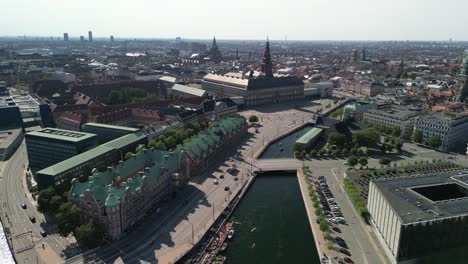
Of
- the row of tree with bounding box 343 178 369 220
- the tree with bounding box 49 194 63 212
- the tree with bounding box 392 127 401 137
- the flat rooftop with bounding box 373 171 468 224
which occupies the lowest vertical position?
the row of tree with bounding box 343 178 369 220

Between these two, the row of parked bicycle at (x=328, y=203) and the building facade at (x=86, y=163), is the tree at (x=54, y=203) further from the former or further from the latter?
the row of parked bicycle at (x=328, y=203)

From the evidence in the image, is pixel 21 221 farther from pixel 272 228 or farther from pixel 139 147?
pixel 272 228

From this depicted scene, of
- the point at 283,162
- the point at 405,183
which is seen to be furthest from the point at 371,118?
the point at 405,183

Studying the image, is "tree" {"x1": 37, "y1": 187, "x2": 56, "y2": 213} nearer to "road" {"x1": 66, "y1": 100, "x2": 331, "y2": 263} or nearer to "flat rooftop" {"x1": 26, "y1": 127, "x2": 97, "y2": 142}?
"road" {"x1": 66, "y1": 100, "x2": 331, "y2": 263}

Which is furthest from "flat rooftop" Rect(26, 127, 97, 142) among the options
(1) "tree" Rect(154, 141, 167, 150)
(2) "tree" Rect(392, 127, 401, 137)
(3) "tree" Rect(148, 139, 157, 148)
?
(2) "tree" Rect(392, 127, 401, 137)

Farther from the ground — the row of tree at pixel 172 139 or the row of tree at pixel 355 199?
the row of tree at pixel 172 139

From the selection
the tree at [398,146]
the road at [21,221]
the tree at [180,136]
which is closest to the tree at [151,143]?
the tree at [180,136]

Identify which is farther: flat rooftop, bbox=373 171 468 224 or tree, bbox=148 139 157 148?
tree, bbox=148 139 157 148
